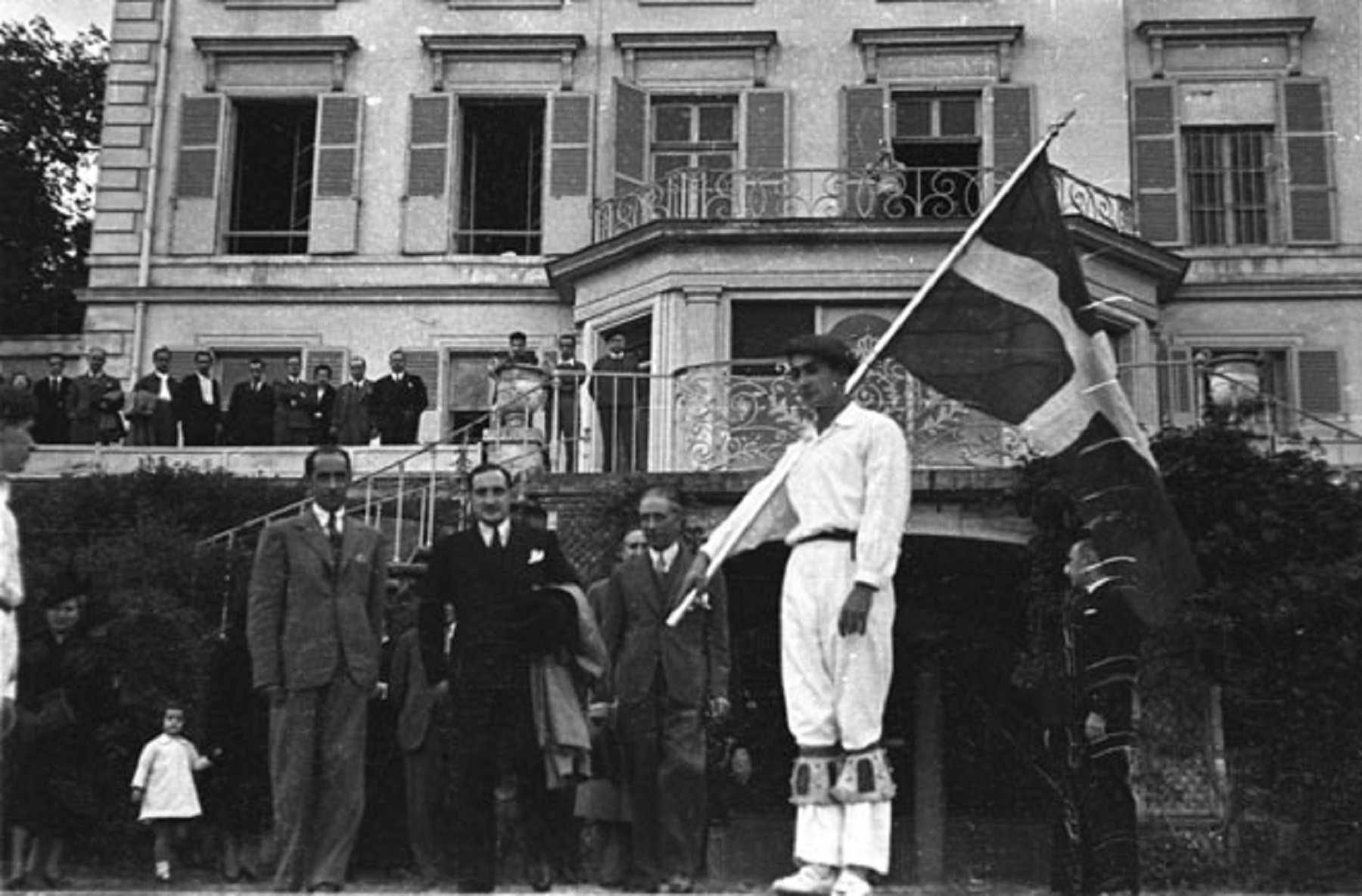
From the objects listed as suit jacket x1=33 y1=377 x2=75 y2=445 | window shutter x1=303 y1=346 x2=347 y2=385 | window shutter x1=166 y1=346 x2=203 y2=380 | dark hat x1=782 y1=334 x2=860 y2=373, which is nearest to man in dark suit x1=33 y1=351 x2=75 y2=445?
suit jacket x1=33 y1=377 x2=75 y2=445

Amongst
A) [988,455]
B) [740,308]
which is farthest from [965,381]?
[740,308]

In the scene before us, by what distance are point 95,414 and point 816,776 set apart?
15.9 m

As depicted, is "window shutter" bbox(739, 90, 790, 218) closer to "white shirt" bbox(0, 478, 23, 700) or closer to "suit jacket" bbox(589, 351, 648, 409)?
"suit jacket" bbox(589, 351, 648, 409)

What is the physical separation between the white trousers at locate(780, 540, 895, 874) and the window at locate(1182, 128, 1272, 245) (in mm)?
18948

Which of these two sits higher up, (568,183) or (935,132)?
(935,132)

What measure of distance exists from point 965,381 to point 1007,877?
32.3 feet

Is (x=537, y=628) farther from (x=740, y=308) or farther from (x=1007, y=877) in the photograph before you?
(x=740, y=308)

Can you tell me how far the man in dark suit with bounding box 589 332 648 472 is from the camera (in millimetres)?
19094

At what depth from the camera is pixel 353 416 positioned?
853 inches

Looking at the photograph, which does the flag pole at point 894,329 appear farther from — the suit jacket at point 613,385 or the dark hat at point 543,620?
the suit jacket at point 613,385

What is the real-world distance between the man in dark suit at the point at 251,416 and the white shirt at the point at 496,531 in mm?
13187

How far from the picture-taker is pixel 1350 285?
24875 millimetres

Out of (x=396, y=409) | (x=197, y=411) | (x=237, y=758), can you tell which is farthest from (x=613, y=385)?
(x=237, y=758)

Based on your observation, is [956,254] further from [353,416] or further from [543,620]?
[353,416]
